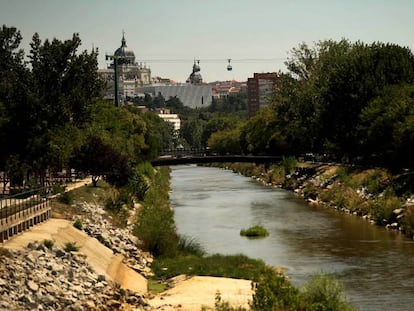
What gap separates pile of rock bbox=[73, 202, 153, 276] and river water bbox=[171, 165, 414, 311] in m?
4.86

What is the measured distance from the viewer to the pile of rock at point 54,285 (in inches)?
957

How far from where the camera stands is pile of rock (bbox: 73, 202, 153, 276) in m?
37.8

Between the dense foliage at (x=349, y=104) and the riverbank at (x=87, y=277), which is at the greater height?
the dense foliage at (x=349, y=104)

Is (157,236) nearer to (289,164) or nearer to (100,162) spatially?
(100,162)

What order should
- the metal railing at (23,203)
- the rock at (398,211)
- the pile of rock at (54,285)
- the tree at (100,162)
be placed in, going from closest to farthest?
the pile of rock at (54,285), the metal railing at (23,203), the rock at (398,211), the tree at (100,162)

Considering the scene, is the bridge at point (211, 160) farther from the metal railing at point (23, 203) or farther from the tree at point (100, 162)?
the metal railing at point (23, 203)

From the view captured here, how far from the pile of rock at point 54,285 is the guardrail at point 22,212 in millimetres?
2353

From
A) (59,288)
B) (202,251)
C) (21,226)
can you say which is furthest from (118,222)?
(59,288)

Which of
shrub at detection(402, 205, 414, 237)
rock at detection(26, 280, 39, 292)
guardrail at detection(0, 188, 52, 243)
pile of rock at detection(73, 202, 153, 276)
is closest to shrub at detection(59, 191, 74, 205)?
pile of rock at detection(73, 202, 153, 276)

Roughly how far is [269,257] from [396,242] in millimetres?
7975

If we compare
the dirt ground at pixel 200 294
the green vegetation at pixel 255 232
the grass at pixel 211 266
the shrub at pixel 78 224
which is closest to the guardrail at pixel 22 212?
the shrub at pixel 78 224

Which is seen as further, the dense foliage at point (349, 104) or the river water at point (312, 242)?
the dense foliage at point (349, 104)

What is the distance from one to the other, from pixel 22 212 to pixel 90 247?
3.16 meters

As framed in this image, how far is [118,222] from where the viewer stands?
47.7 meters
